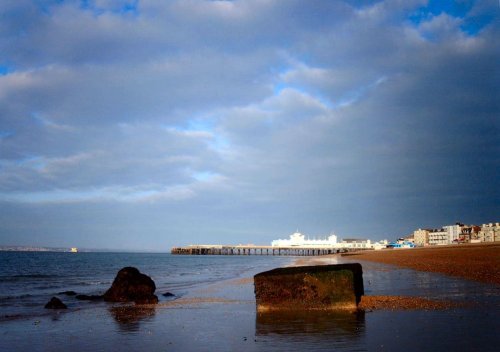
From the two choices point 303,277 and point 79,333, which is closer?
point 79,333

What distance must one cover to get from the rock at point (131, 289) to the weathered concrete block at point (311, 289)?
26.5 feet

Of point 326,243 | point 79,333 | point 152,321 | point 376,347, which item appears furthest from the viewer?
→ point 326,243

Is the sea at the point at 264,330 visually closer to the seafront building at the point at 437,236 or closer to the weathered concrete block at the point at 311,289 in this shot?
the weathered concrete block at the point at 311,289

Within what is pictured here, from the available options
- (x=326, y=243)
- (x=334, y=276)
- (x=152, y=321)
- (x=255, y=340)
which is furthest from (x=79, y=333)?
(x=326, y=243)

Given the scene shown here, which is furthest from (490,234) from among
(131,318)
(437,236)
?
(131,318)

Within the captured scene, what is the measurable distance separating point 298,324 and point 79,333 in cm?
485

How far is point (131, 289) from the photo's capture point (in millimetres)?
18906

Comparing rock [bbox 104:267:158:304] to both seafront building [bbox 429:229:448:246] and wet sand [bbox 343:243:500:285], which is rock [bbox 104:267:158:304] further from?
seafront building [bbox 429:229:448:246]

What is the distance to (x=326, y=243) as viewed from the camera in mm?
187750

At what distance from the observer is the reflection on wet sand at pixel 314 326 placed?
7.77m

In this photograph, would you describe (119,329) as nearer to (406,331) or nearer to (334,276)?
(334,276)

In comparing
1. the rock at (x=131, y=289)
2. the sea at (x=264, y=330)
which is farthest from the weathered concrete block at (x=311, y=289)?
the rock at (x=131, y=289)

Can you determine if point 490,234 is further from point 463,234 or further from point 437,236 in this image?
point 437,236

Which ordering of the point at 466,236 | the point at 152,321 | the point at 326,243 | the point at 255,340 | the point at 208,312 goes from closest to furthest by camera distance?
the point at 255,340, the point at 152,321, the point at 208,312, the point at 466,236, the point at 326,243
